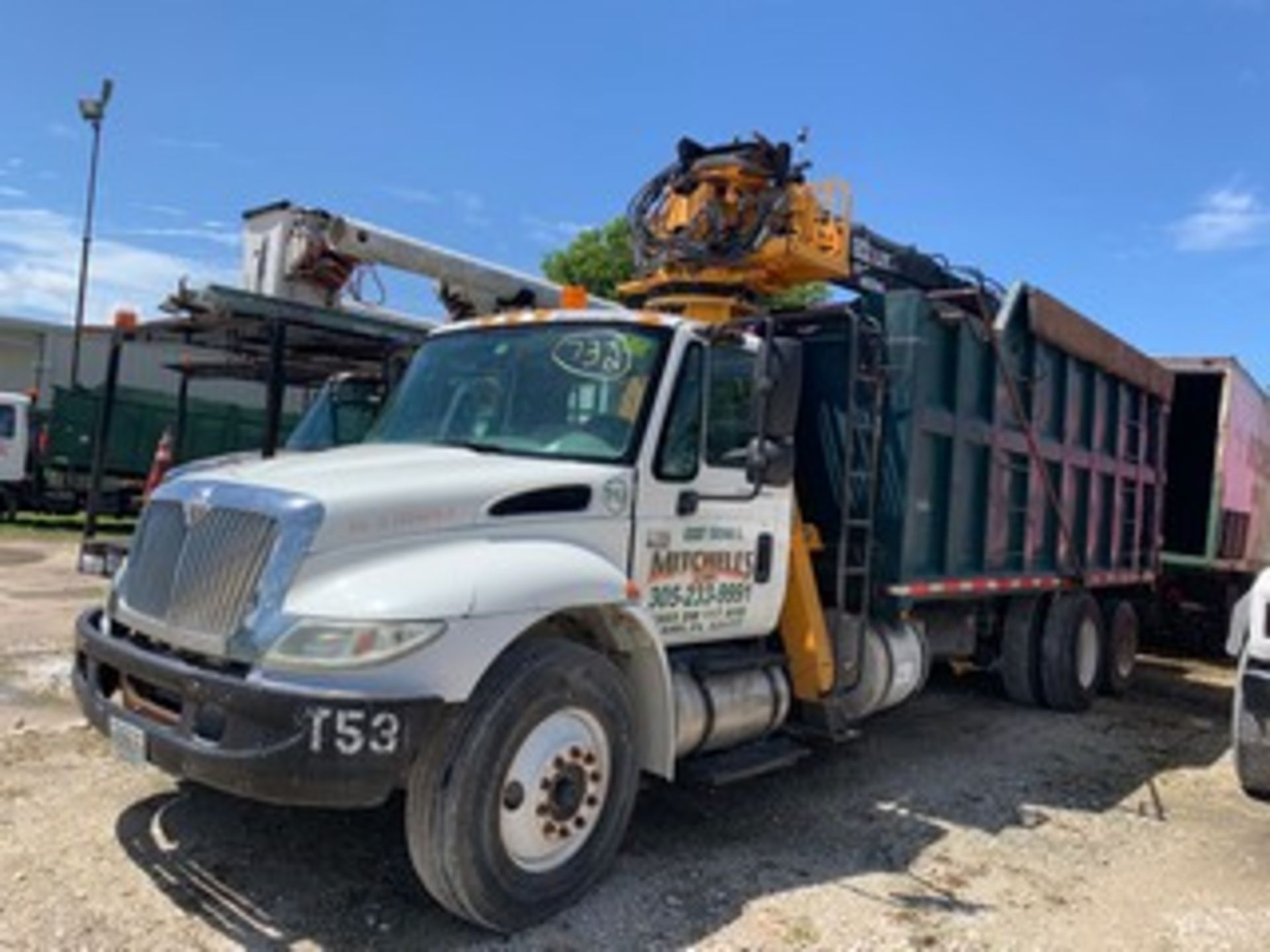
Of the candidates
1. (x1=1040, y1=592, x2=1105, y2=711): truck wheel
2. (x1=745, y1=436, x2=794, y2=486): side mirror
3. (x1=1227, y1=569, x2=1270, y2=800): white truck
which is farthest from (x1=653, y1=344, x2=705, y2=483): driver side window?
(x1=1040, y1=592, x2=1105, y2=711): truck wheel

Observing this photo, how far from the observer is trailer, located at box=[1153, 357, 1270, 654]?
40.0 ft

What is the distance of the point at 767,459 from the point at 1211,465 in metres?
8.81

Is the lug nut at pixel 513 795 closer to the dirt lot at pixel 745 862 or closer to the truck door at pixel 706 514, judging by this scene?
the dirt lot at pixel 745 862

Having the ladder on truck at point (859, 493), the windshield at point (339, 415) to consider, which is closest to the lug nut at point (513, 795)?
the ladder on truck at point (859, 493)

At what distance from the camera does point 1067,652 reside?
30.5 feet

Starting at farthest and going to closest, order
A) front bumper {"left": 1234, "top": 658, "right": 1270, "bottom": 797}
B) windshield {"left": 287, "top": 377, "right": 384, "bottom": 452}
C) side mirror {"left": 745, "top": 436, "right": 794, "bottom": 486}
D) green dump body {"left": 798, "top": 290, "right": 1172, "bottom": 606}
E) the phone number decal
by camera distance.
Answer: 1. windshield {"left": 287, "top": 377, "right": 384, "bottom": 452}
2. green dump body {"left": 798, "top": 290, "right": 1172, "bottom": 606}
3. front bumper {"left": 1234, "top": 658, "right": 1270, "bottom": 797}
4. side mirror {"left": 745, "top": 436, "right": 794, "bottom": 486}
5. the phone number decal

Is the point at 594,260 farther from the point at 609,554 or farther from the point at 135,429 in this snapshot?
the point at 609,554

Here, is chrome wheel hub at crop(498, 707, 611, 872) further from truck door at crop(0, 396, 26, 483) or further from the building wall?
the building wall

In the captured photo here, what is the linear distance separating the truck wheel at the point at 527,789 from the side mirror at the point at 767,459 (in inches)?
47.7

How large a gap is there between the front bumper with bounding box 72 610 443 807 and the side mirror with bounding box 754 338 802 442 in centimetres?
217

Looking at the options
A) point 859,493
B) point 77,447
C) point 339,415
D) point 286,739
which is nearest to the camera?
point 286,739

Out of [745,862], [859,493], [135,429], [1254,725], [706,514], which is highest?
[135,429]

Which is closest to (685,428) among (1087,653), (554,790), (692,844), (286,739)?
(554,790)

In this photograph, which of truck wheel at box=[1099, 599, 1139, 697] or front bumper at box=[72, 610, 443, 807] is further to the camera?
truck wheel at box=[1099, 599, 1139, 697]
